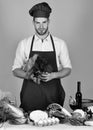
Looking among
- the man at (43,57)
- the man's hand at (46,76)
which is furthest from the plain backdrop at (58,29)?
the man's hand at (46,76)

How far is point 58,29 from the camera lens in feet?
12.1

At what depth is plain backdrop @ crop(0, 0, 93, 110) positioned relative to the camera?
362 cm

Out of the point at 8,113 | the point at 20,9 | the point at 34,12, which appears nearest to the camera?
the point at 8,113

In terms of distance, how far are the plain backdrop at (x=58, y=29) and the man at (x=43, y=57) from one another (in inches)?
38.9

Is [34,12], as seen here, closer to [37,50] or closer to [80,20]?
[37,50]

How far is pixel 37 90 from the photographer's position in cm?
261

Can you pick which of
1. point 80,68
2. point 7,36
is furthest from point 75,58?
point 7,36

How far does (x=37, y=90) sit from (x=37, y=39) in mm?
464

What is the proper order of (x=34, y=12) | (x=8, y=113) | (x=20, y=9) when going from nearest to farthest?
(x=8, y=113)
(x=34, y=12)
(x=20, y=9)

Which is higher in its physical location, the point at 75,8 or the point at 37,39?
the point at 75,8

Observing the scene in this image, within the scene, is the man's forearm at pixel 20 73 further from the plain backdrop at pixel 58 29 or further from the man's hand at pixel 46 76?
the plain backdrop at pixel 58 29

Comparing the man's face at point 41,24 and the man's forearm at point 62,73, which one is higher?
the man's face at point 41,24

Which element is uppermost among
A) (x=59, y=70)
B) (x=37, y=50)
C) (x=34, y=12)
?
(x=34, y=12)

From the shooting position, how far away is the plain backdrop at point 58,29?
11.9 feet
